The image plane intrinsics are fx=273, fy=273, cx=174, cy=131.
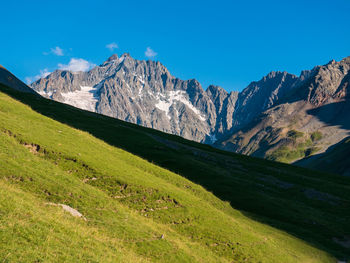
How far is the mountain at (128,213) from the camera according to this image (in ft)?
56.9

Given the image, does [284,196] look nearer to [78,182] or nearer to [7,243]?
[78,182]

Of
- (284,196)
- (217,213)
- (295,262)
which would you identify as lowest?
(295,262)

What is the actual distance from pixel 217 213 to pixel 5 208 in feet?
92.2

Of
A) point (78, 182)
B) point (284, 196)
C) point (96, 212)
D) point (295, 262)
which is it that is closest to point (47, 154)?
point (78, 182)

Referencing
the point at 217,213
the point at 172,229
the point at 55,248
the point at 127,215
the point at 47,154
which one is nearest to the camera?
the point at 55,248

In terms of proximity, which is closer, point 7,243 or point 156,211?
point 7,243

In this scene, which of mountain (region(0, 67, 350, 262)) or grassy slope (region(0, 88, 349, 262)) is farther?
mountain (region(0, 67, 350, 262))

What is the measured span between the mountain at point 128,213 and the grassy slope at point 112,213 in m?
0.10

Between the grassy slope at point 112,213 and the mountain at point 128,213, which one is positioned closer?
the grassy slope at point 112,213

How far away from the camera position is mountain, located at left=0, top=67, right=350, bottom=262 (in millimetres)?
17328

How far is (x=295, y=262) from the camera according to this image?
34.2 meters

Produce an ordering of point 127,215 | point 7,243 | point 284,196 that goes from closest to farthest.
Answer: point 7,243 < point 127,215 < point 284,196

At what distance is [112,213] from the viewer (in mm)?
27266

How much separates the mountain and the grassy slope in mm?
96
